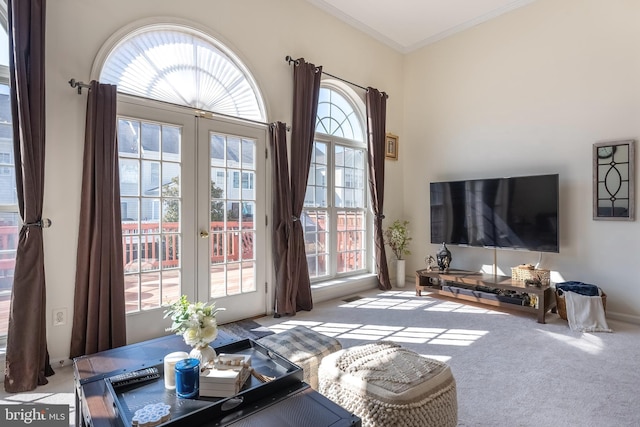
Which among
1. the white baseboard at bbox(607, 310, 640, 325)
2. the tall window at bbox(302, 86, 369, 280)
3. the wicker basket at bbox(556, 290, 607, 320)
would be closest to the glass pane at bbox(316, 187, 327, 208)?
the tall window at bbox(302, 86, 369, 280)

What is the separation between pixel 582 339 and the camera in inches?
117

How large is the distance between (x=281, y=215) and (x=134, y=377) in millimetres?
2331

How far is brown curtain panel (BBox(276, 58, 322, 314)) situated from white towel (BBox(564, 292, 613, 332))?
2.56 metres

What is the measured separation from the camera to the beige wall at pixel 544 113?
3473 millimetres

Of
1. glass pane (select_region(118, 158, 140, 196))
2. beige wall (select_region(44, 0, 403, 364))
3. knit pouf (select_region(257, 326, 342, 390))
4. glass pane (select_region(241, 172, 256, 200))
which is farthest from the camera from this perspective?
glass pane (select_region(241, 172, 256, 200))

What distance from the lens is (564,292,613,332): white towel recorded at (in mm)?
3178

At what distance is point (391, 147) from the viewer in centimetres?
513

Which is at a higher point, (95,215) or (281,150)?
(281,150)

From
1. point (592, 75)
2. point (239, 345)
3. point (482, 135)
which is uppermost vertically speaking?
point (592, 75)

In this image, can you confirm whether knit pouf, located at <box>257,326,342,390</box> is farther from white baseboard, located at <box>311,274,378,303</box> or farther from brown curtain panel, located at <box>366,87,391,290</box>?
brown curtain panel, located at <box>366,87,391,290</box>

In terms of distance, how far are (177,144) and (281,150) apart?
1030 mm

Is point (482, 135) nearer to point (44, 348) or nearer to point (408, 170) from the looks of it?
point (408, 170)

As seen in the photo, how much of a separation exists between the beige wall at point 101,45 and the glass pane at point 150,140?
44cm

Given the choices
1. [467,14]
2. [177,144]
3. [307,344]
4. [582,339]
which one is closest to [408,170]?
[467,14]
